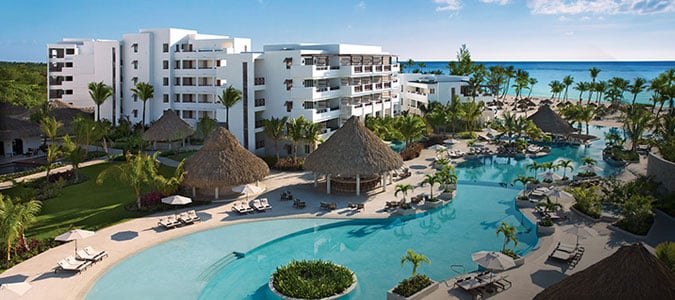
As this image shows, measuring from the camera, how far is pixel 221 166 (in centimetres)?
3238

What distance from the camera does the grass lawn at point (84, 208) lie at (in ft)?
89.2

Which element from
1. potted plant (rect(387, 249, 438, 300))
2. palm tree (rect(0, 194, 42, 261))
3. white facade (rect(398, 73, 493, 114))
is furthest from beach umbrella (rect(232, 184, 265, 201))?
white facade (rect(398, 73, 493, 114))

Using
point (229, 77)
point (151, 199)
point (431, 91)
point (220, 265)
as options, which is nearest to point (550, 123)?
point (431, 91)

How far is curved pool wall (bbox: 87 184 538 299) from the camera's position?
821 inches

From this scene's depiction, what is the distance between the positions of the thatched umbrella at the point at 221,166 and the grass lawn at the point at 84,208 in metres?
3.93

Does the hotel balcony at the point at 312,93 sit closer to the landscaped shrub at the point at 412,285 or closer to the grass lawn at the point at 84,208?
the grass lawn at the point at 84,208

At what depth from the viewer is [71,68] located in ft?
220

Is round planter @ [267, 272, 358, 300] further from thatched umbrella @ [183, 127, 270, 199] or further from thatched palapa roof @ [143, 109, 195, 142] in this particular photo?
thatched palapa roof @ [143, 109, 195, 142]

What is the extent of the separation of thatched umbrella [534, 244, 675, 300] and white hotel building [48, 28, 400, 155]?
108 feet

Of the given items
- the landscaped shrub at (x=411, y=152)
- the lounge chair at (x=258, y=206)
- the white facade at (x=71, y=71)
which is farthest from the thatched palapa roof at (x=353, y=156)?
the white facade at (x=71, y=71)

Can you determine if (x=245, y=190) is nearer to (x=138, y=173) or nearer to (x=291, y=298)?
(x=138, y=173)

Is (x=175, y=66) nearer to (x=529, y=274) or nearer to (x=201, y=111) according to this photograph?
(x=201, y=111)

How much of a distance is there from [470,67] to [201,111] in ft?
221

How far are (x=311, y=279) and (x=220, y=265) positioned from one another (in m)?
4.70
